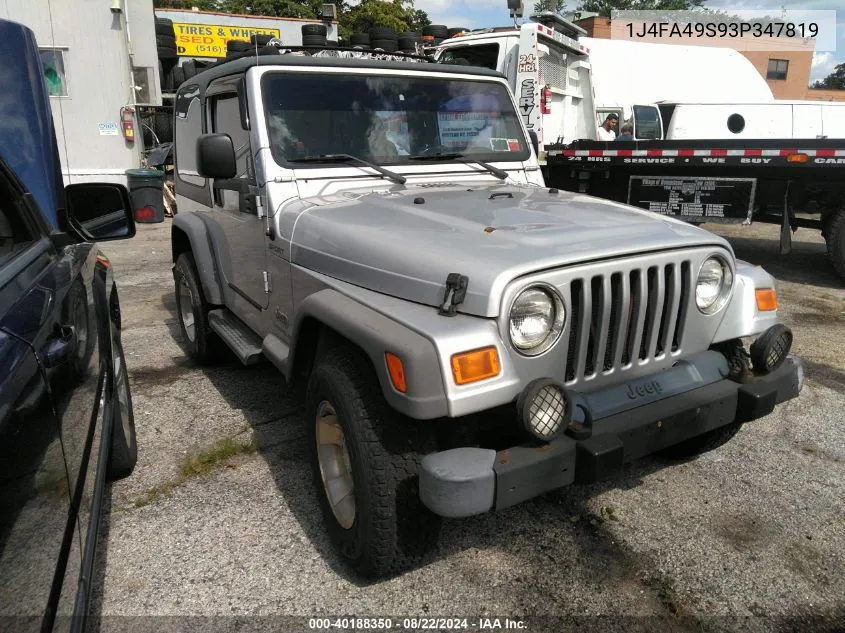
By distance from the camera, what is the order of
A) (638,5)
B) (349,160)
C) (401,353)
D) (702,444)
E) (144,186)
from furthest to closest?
(638,5) < (144,186) < (349,160) < (702,444) < (401,353)

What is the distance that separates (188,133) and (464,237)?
119 inches

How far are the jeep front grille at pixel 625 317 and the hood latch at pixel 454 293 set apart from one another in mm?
368

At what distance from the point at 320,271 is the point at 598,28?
98.9 ft

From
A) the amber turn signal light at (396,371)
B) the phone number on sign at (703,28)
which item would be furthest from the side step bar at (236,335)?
the phone number on sign at (703,28)

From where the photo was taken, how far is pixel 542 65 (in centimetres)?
899

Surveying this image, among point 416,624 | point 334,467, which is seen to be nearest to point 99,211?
point 334,467

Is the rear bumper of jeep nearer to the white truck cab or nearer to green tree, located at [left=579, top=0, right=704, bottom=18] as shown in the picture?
the white truck cab

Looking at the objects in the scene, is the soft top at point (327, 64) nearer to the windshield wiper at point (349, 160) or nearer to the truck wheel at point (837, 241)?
the windshield wiper at point (349, 160)

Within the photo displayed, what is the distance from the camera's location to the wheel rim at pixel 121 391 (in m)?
2.81

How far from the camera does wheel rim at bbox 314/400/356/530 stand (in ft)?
8.28

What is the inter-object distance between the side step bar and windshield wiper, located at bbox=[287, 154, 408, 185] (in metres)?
1.04

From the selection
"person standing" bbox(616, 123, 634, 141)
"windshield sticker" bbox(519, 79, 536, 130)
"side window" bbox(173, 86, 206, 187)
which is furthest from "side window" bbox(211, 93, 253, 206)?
"person standing" bbox(616, 123, 634, 141)

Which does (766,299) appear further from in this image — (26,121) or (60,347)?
(26,121)

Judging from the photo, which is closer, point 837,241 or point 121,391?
point 121,391
